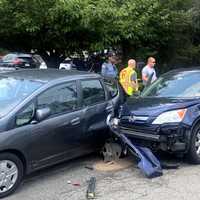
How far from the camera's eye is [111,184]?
6.91 meters

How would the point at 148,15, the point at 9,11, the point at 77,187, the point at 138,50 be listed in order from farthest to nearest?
1. the point at 138,50
2. the point at 148,15
3. the point at 9,11
4. the point at 77,187

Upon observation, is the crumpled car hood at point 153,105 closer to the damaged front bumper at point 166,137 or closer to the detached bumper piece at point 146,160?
the damaged front bumper at point 166,137

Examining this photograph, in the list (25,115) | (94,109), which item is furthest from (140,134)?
(25,115)

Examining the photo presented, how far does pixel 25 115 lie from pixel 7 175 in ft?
2.76

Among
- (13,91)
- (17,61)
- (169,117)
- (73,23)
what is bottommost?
(17,61)

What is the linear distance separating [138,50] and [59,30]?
6.04m

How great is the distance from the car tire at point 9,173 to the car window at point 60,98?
0.91m

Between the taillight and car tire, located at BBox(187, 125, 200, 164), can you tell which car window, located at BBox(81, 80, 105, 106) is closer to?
car tire, located at BBox(187, 125, 200, 164)

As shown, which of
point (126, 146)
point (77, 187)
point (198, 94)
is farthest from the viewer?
point (198, 94)

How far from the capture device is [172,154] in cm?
826

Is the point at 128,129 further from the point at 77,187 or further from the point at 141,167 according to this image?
the point at 77,187

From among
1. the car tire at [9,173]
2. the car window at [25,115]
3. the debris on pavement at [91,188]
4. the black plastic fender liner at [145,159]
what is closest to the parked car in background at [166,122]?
the black plastic fender liner at [145,159]

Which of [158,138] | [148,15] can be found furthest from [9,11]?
[158,138]

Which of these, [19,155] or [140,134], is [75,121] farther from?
[19,155]
